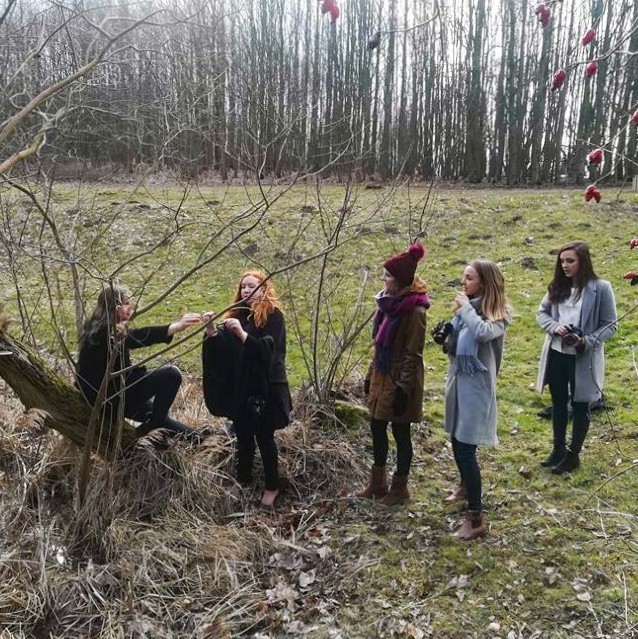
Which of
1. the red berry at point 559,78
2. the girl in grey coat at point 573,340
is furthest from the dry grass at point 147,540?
the red berry at point 559,78

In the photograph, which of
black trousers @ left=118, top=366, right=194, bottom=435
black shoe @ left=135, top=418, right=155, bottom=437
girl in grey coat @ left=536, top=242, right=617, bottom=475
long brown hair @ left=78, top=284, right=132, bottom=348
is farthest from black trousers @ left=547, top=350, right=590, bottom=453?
long brown hair @ left=78, top=284, right=132, bottom=348

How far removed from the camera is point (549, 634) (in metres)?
2.84

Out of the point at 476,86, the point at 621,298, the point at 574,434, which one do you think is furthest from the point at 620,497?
the point at 476,86

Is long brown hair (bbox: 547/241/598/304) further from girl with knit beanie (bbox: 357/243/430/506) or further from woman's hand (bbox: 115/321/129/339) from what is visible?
woman's hand (bbox: 115/321/129/339)

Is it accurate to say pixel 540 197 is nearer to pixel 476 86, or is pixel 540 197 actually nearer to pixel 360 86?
pixel 476 86

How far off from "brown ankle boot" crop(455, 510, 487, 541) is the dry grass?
0.82 m

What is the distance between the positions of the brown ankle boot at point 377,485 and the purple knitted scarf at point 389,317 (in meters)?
0.74

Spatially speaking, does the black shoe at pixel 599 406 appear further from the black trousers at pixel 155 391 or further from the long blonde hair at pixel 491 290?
the black trousers at pixel 155 391

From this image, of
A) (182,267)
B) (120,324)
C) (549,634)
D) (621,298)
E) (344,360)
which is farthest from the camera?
(182,267)

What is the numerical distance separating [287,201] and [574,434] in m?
8.96

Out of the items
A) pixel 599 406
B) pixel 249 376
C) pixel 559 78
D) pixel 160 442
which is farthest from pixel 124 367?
pixel 599 406

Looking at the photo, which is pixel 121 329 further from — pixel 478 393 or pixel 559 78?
pixel 559 78

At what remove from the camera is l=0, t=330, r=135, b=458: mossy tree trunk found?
3.35m

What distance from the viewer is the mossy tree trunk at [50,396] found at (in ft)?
11.0
